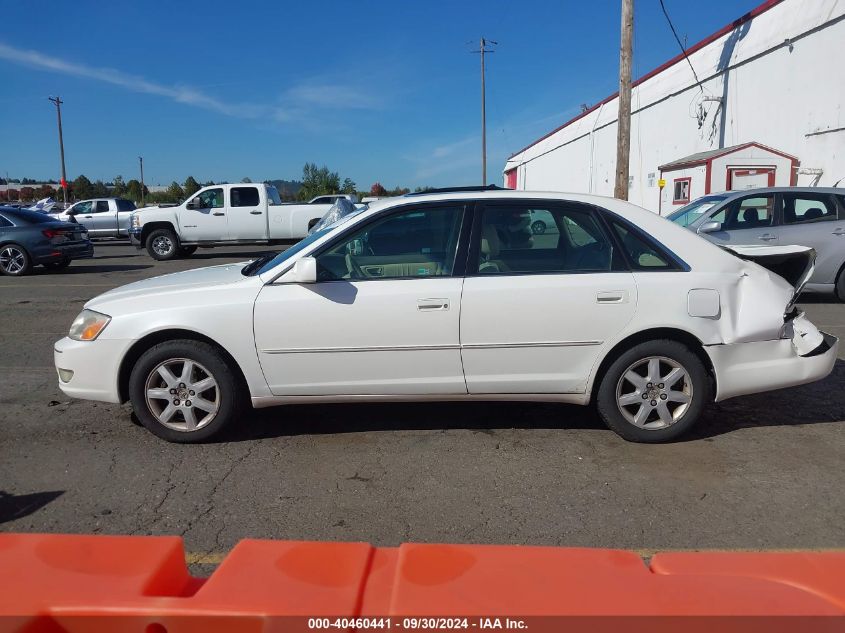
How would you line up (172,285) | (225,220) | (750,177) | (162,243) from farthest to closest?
(162,243) < (225,220) < (750,177) < (172,285)

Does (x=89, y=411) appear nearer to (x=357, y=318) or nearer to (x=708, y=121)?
(x=357, y=318)

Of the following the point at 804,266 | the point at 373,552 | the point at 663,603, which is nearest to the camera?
the point at 663,603

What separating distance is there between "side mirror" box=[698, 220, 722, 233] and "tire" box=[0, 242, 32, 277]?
1326cm

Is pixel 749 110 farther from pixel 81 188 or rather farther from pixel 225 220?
pixel 81 188

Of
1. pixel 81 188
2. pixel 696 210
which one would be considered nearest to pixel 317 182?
pixel 81 188

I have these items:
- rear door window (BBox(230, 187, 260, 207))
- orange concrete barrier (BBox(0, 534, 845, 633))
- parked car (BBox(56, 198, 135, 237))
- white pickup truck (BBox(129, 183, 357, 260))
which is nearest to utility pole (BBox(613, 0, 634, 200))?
white pickup truck (BBox(129, 183, 357, 260))

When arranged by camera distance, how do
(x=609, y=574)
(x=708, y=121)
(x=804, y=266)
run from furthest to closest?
1. (x=708, y=121)
2. (x=804, y=266)
3. (x=609, y=574)

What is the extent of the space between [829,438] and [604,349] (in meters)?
1.66

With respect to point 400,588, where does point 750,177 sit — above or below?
above

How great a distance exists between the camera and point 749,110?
18.6 metres

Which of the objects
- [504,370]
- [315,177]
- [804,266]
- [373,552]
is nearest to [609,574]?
[373,552]

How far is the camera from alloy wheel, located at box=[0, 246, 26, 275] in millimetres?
14484

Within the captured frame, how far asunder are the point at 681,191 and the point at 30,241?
16.6m

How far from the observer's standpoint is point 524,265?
4.36m
